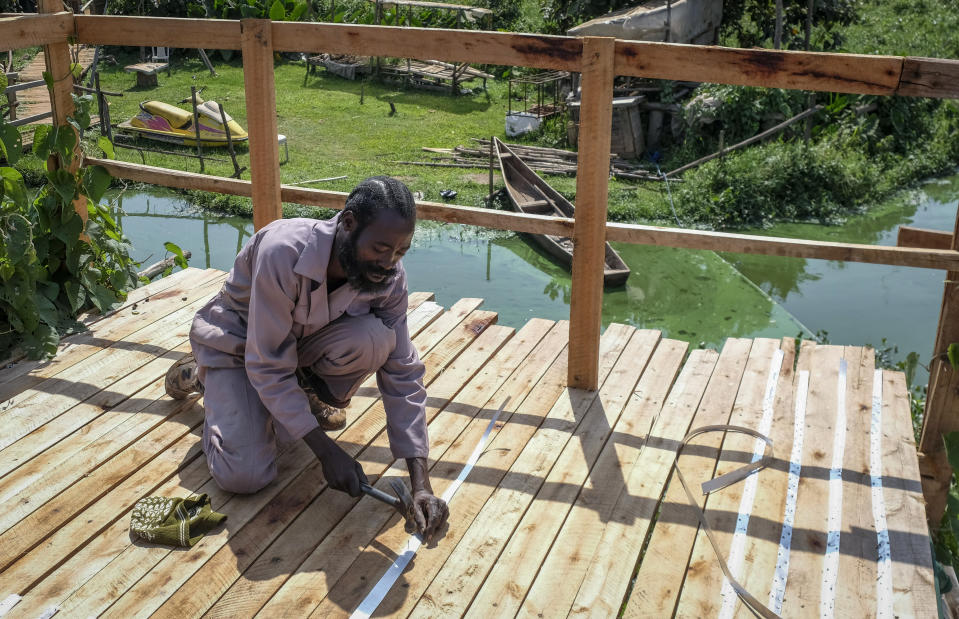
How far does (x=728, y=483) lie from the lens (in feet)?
9.15

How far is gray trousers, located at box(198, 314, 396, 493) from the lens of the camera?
2590 mm

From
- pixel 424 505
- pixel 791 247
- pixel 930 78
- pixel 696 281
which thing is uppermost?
pixel 930 78

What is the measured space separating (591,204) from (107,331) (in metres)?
2.12

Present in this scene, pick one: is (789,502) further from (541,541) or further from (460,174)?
(460,174)

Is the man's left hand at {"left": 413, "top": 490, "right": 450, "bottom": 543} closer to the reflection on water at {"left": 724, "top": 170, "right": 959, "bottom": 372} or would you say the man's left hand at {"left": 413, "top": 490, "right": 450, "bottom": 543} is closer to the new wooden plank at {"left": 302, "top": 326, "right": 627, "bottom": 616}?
the new wooden plank at {"left": 302, "top": 326, "right": 627, "bottom": 616}

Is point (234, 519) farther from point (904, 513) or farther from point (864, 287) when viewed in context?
point (864, 287)

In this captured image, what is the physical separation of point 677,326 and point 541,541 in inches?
251

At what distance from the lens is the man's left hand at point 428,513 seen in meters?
Result: 2.40

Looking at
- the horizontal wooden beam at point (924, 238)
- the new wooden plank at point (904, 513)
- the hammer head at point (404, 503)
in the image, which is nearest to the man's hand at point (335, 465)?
the hammer head at point (404, 503)


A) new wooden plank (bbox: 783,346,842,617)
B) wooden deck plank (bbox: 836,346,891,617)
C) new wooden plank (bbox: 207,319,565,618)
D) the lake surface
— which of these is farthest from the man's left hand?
the lake surface

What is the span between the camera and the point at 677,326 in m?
8.59

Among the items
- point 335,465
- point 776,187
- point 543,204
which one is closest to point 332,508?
point 335,465

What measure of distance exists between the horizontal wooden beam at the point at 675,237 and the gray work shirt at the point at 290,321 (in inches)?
24.0

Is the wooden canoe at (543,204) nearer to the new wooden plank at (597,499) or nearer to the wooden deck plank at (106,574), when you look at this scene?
the new wooden plank at (597,499)
